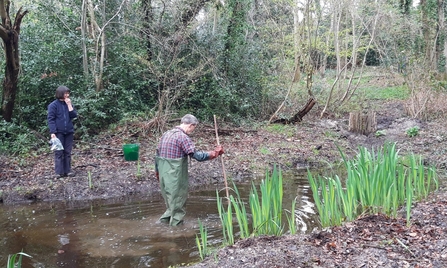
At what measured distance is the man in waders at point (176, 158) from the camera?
201 inches

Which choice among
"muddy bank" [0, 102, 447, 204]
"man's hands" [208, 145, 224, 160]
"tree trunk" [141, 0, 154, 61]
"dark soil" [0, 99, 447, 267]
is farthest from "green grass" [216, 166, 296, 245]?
"tree trunk" [141, 0, 154, 61]

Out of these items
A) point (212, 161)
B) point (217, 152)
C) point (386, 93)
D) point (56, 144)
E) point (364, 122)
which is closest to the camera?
point (217, 152)

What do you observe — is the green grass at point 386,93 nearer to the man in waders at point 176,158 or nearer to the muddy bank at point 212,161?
Answer: the muddy bank at point 212,161

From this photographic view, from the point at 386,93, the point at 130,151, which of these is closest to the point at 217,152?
the point at 130,151

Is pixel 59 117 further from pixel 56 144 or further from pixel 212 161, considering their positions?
pixel 212 161

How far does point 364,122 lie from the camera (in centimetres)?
1241

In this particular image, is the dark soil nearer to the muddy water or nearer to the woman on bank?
the woman on bank

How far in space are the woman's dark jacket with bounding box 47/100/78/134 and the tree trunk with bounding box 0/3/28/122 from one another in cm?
211

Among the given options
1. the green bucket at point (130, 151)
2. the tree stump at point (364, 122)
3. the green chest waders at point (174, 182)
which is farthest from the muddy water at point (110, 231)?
the tree stump at point (364, 122)

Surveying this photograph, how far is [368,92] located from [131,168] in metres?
14.0

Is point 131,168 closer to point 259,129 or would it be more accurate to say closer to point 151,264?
point 151,264

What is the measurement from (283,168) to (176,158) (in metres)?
4.57

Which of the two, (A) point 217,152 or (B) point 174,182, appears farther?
(B) point 174,182

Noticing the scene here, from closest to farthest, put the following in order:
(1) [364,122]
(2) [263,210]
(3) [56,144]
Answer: (2) [263,210] → (3) [56,144] → (1) [364,122]
